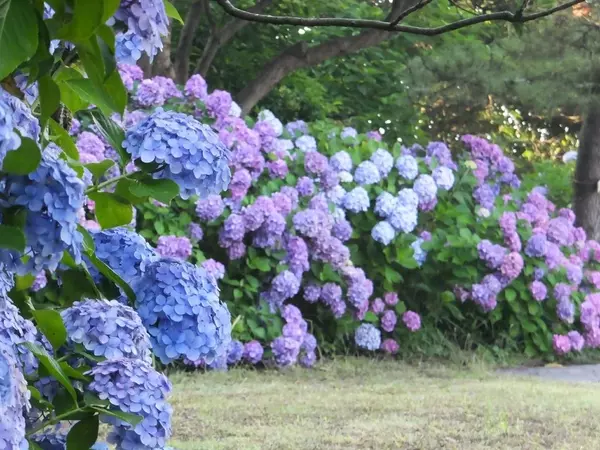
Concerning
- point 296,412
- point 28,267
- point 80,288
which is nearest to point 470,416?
point 296,412

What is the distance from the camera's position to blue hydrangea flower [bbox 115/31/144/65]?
3.01ft

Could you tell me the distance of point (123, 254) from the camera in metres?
1.05

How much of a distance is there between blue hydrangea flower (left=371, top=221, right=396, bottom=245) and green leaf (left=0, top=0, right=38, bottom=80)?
3.84 m

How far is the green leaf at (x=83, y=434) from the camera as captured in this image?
0.82 meters

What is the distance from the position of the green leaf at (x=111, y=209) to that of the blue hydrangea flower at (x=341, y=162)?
371cm

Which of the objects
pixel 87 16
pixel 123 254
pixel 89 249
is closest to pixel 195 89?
pixel 123 254

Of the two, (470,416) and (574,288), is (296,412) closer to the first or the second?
(470,416)

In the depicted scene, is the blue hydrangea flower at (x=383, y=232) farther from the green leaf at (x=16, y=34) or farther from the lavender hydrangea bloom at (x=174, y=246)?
the green leaf at (x=16, y=34)

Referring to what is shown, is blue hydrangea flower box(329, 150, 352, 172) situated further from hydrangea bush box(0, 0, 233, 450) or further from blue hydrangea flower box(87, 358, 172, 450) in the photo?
blue hydrangea flower box(87, 358, 172, 450)

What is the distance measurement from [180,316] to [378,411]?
2.02m

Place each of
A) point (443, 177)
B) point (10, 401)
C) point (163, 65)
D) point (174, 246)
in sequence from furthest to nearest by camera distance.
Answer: point (163, 65) → point (443, 177) → point (174, 246) → point (10, 401)

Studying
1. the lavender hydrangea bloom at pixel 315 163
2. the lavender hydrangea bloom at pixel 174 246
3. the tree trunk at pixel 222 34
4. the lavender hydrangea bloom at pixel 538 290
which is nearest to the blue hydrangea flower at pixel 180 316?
the lavender hydrangea bloom at pixel 174 246

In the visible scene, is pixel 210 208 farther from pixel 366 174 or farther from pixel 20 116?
pixel 20 116

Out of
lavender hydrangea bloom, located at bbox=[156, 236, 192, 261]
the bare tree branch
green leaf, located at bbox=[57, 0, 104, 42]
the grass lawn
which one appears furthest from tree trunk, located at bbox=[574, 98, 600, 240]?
green leaf, located at bbox=[57, 0, 104, 42]
